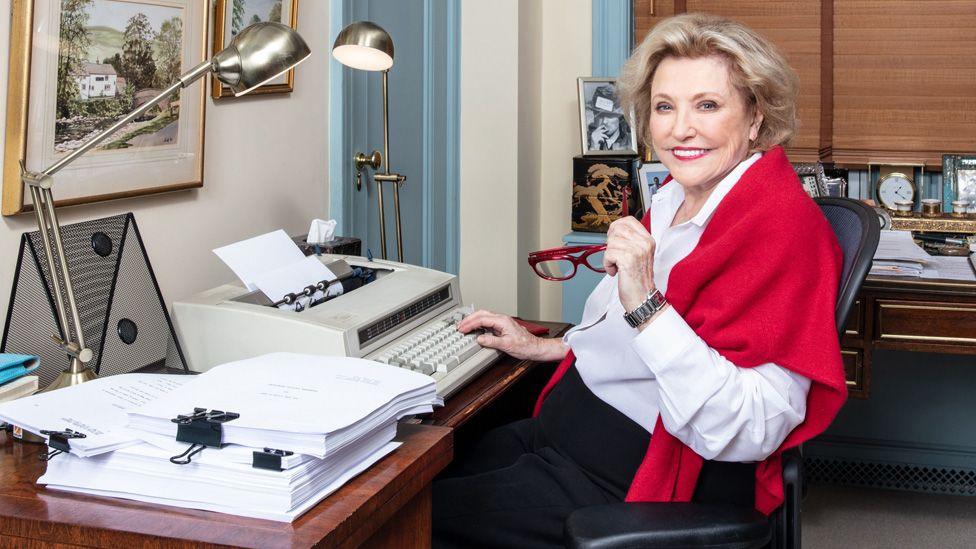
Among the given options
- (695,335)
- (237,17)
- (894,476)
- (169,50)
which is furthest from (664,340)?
(894,476)

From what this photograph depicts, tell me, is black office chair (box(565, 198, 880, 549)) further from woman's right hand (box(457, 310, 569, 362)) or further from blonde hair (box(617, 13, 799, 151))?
woman's right hand (box(457, 310, 569, 362))

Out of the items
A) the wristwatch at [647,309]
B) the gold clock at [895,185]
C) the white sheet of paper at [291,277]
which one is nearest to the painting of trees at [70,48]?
the white sheet of paper at [291,277]

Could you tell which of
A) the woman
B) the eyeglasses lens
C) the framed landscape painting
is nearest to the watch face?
the eyeglasses lens

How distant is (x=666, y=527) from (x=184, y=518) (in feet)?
1.96

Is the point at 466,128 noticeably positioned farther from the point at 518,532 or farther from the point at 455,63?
the point at 518,532

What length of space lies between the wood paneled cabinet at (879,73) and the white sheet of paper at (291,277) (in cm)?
191

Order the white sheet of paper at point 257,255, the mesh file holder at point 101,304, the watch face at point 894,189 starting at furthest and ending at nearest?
the watch face at point 894,189 → the white sheet of paper at point 257,255 → the mesh file holder at point 101,304

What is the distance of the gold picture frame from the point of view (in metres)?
2.27

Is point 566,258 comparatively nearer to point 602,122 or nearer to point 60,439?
point 60,439

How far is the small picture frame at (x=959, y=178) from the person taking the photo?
3.30 metres

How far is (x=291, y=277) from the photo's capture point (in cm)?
201

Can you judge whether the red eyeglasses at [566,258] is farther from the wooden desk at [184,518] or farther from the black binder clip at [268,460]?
the black binder clip at [268,460]

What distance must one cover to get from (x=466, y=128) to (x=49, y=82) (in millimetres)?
1843

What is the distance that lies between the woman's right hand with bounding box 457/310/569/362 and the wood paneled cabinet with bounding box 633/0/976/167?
1.64m
